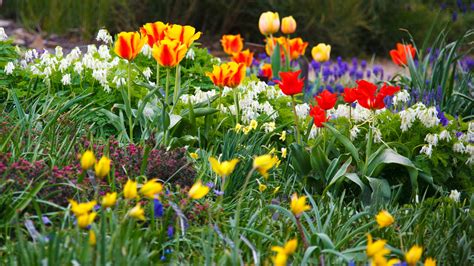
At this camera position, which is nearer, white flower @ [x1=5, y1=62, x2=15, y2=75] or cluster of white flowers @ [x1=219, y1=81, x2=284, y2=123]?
cluster of white flowers @ [x1=219, y1=81, x2=284, y2=123]

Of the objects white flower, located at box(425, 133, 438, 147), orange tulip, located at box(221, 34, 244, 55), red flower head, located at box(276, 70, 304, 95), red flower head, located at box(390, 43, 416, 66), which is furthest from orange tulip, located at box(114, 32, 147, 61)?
red flower head, located at box(390, 43, 416, 66)

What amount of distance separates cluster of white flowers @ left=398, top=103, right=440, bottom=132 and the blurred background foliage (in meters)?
5.52

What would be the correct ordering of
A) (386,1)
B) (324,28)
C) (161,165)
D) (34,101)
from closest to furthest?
(161,165) < (34,101) < (324,28) < (386,1)

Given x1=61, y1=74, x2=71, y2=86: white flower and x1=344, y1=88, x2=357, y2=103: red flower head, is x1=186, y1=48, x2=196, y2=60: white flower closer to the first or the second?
x1=61, y1=74, x2=71, y2=86: white flower

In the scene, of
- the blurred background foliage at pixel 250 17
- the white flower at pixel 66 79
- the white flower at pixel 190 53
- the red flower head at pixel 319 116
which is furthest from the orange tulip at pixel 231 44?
the blurred background foliage at pixel 250 17

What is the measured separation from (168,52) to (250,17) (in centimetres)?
696

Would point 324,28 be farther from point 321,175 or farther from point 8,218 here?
point 8,218

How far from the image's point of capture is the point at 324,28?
1012 cm

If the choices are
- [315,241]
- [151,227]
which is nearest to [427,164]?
[315,241]

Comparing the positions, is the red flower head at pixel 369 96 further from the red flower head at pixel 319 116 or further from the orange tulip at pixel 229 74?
the orange tulip at pixel 229 74

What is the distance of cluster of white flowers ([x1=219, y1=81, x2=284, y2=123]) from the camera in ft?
13.7

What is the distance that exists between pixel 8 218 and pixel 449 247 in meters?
1.62

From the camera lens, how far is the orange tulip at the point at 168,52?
140 inches

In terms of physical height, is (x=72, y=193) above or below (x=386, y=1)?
above
